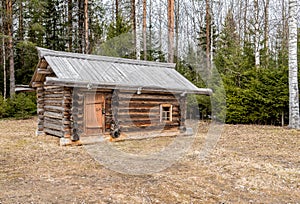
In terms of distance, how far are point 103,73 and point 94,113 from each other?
1.68 m

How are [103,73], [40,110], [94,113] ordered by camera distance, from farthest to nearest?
[40,110], [103,73], [94,113]

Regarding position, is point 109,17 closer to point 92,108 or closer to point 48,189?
point 92,108

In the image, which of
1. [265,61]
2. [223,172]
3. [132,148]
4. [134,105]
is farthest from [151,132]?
[265,61]

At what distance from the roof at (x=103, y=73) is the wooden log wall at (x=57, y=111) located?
0.77 metres

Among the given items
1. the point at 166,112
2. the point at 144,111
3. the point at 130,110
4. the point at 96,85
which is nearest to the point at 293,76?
the point at 166,112

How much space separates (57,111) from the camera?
1177 centimetres

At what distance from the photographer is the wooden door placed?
11.3m

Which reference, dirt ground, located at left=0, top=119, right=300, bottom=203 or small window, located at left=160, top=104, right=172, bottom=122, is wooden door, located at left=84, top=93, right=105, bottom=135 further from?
small window, located at left=160, top=104, right=172, bottom=122

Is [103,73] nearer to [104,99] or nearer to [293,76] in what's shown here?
[104,99]

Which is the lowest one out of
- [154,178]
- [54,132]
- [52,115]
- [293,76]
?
[154,178]

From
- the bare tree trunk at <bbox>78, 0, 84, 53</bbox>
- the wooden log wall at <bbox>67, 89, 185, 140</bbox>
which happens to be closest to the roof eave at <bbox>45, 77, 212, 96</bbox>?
the wooden log wall at <bbox>67, 89, 185, 140</bbox>

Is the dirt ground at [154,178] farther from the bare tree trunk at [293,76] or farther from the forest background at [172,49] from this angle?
the forest background at [172,49]

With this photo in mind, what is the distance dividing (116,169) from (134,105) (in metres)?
5.09

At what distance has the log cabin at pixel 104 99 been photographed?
35.2ft
